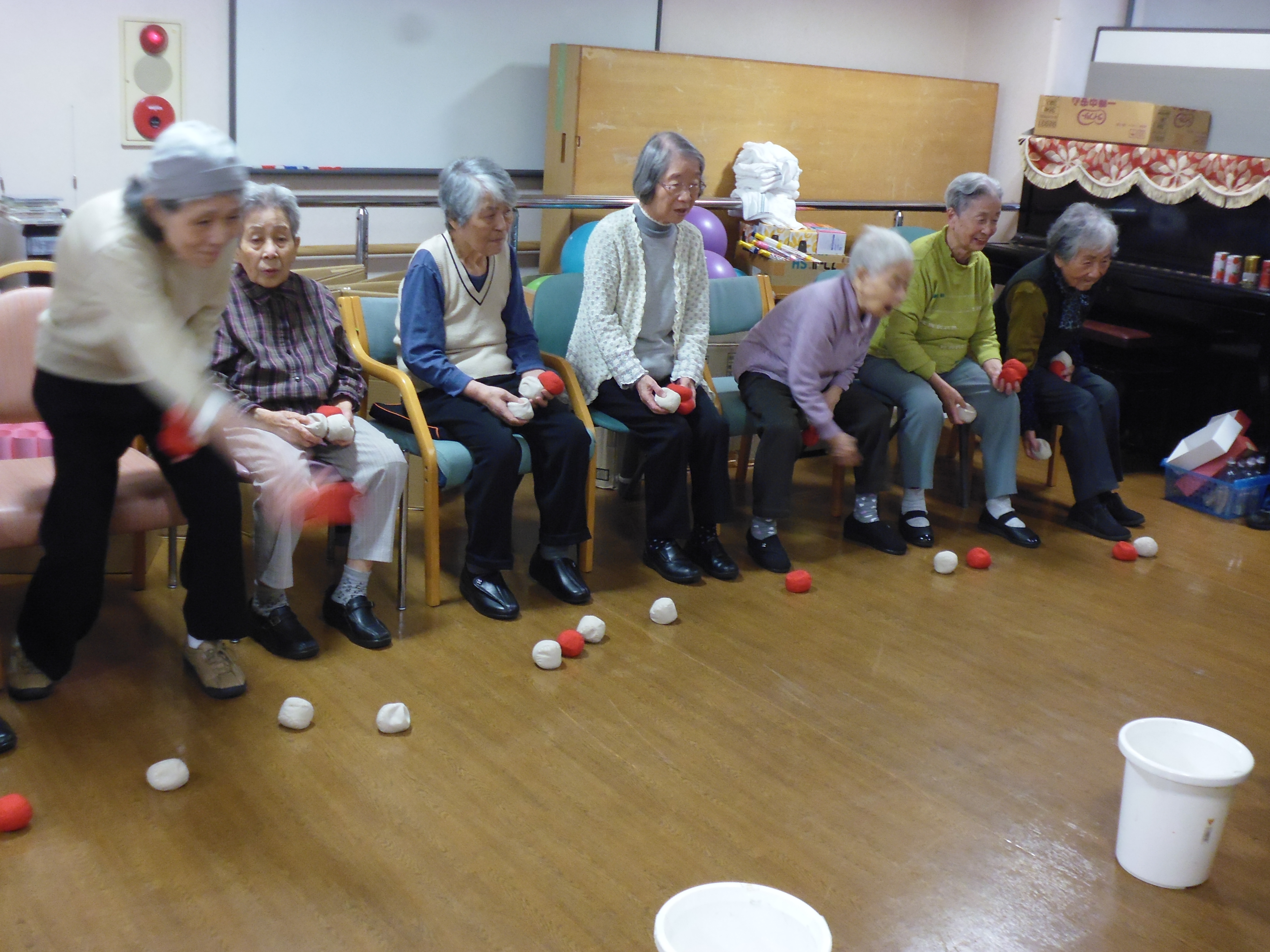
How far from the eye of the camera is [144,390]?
2434 millimetres

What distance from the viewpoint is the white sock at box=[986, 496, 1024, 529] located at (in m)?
4.05

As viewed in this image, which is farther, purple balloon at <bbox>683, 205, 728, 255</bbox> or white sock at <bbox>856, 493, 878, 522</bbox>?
purple balloon at <bbox>683, 205, 728, 255</bbox>

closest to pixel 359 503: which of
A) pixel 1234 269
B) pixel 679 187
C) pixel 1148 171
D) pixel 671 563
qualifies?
pixel 671 563

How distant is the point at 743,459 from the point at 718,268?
2.75 feet

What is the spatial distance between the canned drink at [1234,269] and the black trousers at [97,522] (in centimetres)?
366

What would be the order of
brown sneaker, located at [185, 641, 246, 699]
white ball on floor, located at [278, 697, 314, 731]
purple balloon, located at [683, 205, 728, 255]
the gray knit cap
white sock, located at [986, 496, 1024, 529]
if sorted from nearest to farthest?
the gray knit cap < white ball on floor, located at [278, 697, 314, 731] < brown sneaker, located at [185, 641, 246, 699] < white sock, located at [986, 496, 1024, 529] < purple balloon, located at [683, 205, 728, 255]

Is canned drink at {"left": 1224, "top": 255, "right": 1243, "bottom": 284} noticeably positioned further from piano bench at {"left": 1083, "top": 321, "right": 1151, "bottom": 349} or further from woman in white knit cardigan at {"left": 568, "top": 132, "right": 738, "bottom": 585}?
woman in white knit cardigan at {"left": 568, "top": 132, "right": 738, "bottom": 585}

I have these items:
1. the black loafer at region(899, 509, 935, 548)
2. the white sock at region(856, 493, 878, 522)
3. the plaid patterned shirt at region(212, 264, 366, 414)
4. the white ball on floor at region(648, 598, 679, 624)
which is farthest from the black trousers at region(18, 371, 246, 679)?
the black loafer at region(899, 509, 935, 548)

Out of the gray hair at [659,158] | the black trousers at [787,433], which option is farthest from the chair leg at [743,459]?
the gray hair at [659,158]

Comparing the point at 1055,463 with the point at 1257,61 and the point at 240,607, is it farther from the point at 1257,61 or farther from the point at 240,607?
the point at 240,607

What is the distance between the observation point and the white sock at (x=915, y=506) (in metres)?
3.95

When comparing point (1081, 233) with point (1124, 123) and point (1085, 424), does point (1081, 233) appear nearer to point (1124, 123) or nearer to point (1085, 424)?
point (1085, 424)

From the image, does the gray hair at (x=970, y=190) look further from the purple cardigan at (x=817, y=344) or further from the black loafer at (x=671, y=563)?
the black loafer at (x=671, y=563)

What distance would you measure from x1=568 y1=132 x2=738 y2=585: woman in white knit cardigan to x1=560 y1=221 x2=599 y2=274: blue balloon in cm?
108
